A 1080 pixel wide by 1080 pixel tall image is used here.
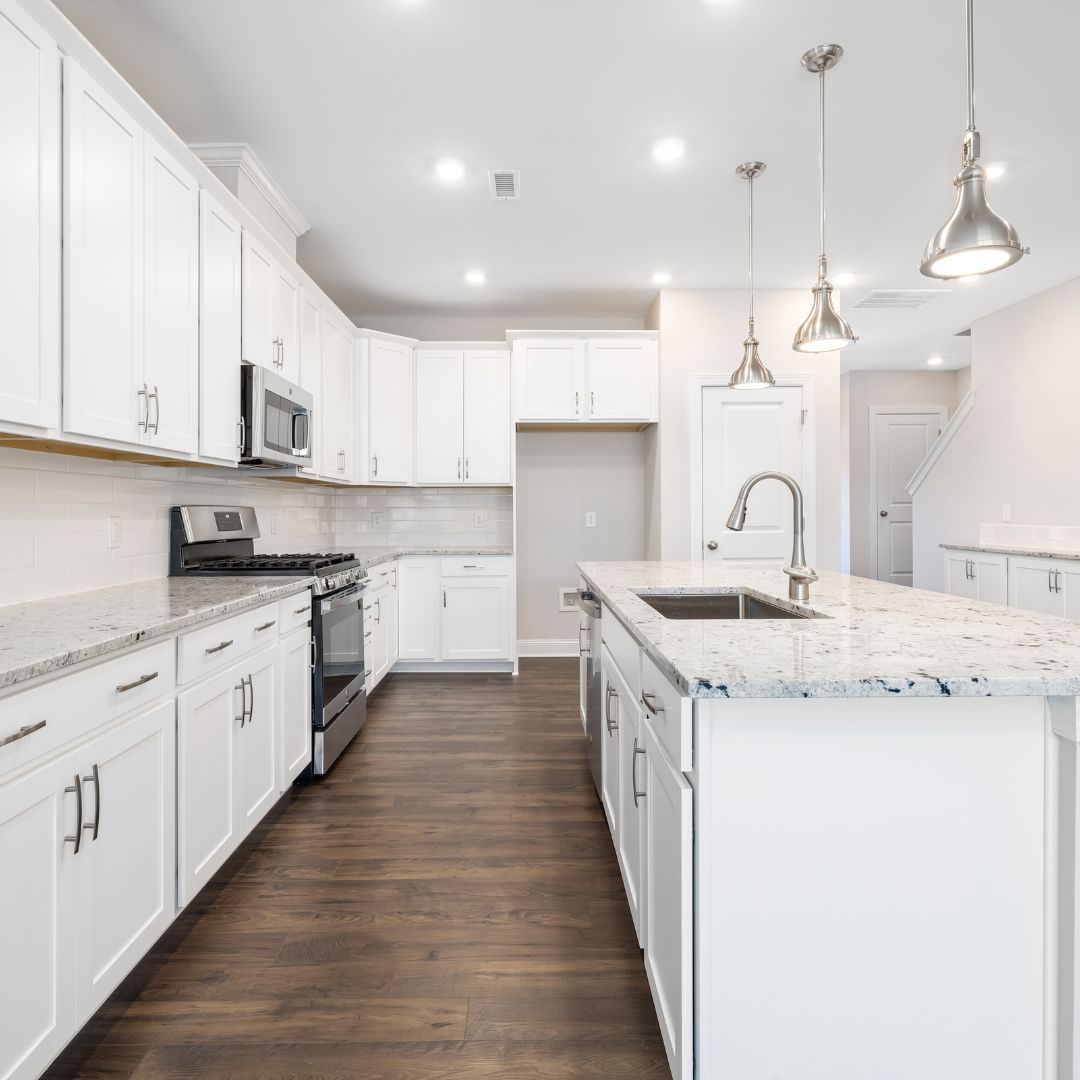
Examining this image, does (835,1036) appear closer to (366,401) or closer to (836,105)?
(836,105)

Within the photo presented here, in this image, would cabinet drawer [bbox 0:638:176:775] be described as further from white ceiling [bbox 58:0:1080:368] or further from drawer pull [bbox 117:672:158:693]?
white ceiling [bbox 58:0:1080:368]

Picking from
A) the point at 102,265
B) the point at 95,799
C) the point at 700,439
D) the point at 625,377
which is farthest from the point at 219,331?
the point at 700,439

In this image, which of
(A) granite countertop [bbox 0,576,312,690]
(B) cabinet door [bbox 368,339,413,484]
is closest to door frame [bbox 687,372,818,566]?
(B) cabinet door [bbox 368,339,413,484]

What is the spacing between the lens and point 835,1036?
105cm

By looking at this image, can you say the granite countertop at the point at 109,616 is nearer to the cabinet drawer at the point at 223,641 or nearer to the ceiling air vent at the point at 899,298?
the cabinet drawer at the point at 223,641

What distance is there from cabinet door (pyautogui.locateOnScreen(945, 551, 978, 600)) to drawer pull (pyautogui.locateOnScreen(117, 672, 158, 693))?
5084mm

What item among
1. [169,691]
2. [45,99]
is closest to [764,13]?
[45,99]

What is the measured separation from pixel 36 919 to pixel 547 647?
4.31m

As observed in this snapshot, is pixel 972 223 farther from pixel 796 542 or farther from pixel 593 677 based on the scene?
pixel 593 677

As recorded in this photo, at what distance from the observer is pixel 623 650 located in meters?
1.82

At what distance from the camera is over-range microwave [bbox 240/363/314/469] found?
2.78 m

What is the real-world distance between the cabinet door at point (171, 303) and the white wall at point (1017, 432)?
5294 millimetres

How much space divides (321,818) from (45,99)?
7.66 ft

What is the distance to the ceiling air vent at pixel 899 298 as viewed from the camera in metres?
4.79
